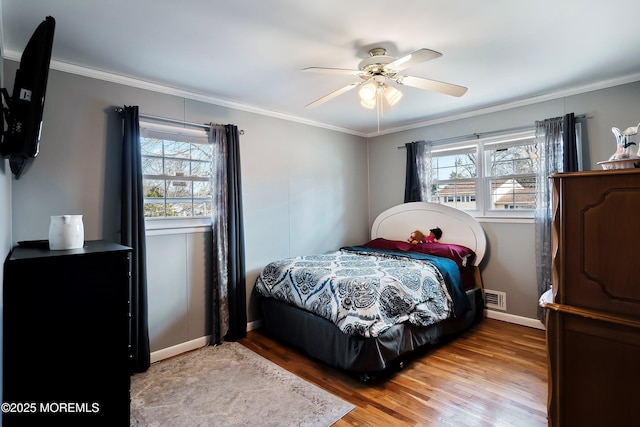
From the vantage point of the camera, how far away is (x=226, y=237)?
3188mm

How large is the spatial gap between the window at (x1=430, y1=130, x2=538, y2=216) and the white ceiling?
0.70 meters

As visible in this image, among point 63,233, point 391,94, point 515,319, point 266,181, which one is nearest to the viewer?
point 63,233

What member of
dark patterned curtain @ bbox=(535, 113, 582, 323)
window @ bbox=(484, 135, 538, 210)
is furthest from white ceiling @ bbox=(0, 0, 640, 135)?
window @ bbox=(484, 135, 538, 210)

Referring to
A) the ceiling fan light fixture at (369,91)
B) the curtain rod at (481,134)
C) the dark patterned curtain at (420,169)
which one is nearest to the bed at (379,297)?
the dark patterned curtain at (420,169)

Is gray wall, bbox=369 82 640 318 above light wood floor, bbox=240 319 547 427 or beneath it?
above

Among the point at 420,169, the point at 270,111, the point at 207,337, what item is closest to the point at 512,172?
the point at 420,169

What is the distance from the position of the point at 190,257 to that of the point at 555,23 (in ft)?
10.9

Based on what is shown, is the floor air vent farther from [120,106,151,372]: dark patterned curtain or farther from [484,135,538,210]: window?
[120,106,151,372]: dark patterned curtain

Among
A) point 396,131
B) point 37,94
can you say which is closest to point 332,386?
point 37,94

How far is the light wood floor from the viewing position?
79.5 inches

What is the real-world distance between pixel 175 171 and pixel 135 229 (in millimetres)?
722

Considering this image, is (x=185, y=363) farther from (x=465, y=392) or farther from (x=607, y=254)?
(x=607, y=254)

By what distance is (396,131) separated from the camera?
4.57 m

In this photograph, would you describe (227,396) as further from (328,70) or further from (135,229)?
(328,70)
